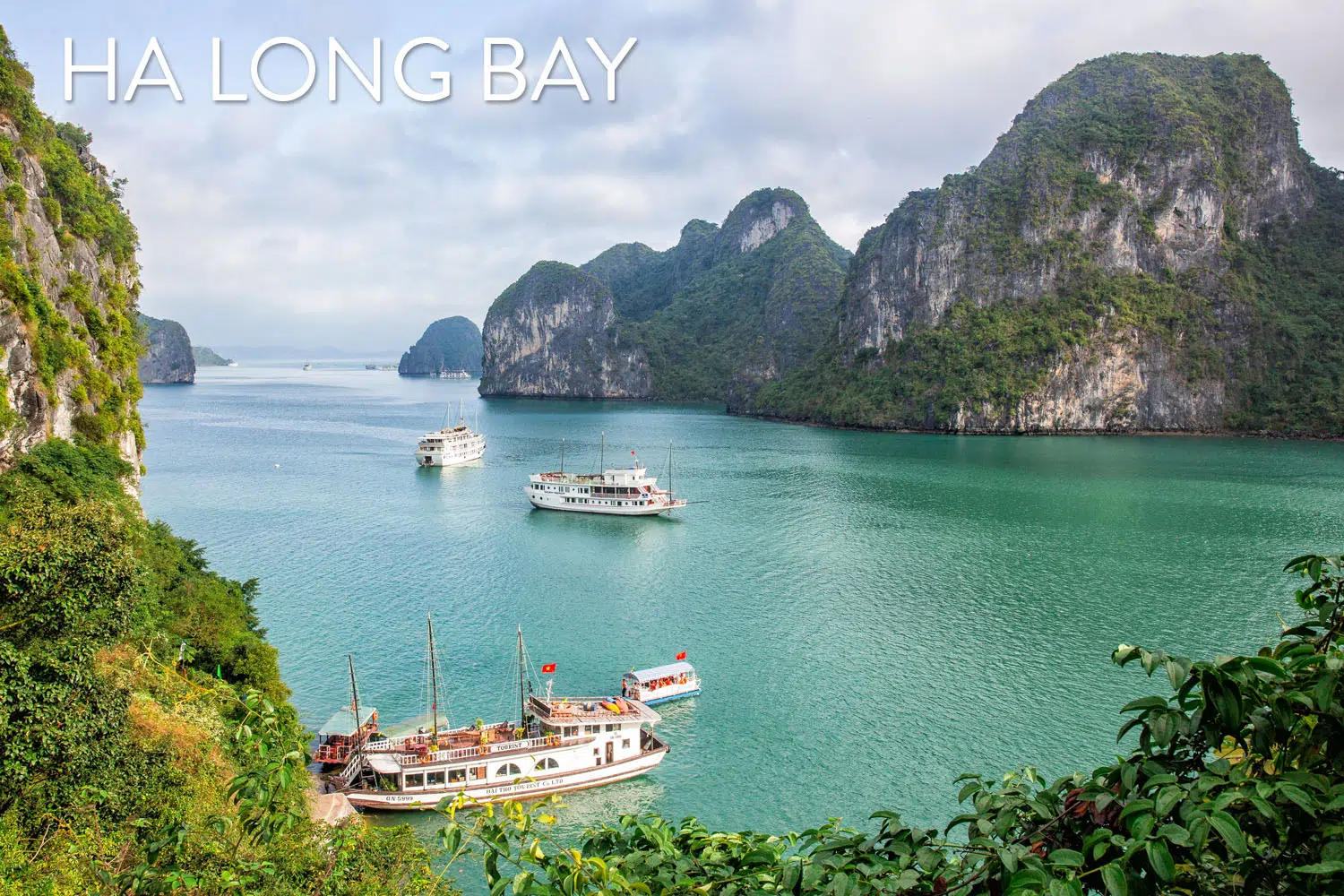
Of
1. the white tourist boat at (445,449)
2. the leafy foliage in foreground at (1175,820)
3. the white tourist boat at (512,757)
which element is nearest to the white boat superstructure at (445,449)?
the white tourist boat at (445,449)

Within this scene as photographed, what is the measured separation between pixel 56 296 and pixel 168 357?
527 feet

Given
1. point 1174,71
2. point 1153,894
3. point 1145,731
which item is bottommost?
point 1153,894

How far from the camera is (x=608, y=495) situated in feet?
146

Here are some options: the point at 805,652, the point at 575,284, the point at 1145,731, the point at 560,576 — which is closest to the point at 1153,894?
the point at 1145,731

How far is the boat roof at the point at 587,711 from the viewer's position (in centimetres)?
1733

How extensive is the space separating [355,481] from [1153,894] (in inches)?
2057

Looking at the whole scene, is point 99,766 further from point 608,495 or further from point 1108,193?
point 1108,193

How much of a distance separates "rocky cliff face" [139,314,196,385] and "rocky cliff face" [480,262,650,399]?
63.3 meters

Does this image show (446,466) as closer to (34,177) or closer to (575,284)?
(34,177)

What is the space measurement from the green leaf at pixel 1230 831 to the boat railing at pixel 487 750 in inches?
618

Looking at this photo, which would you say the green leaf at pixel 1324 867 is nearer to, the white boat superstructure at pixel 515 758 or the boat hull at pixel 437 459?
the white boat superstructure at pixel 515 758

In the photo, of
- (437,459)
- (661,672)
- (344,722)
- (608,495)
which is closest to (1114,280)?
(608,495)

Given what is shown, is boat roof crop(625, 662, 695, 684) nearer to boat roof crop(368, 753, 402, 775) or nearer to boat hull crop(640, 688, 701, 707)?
boat hull crop(640, 688, 701, 707)

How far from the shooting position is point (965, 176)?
91.2 m
